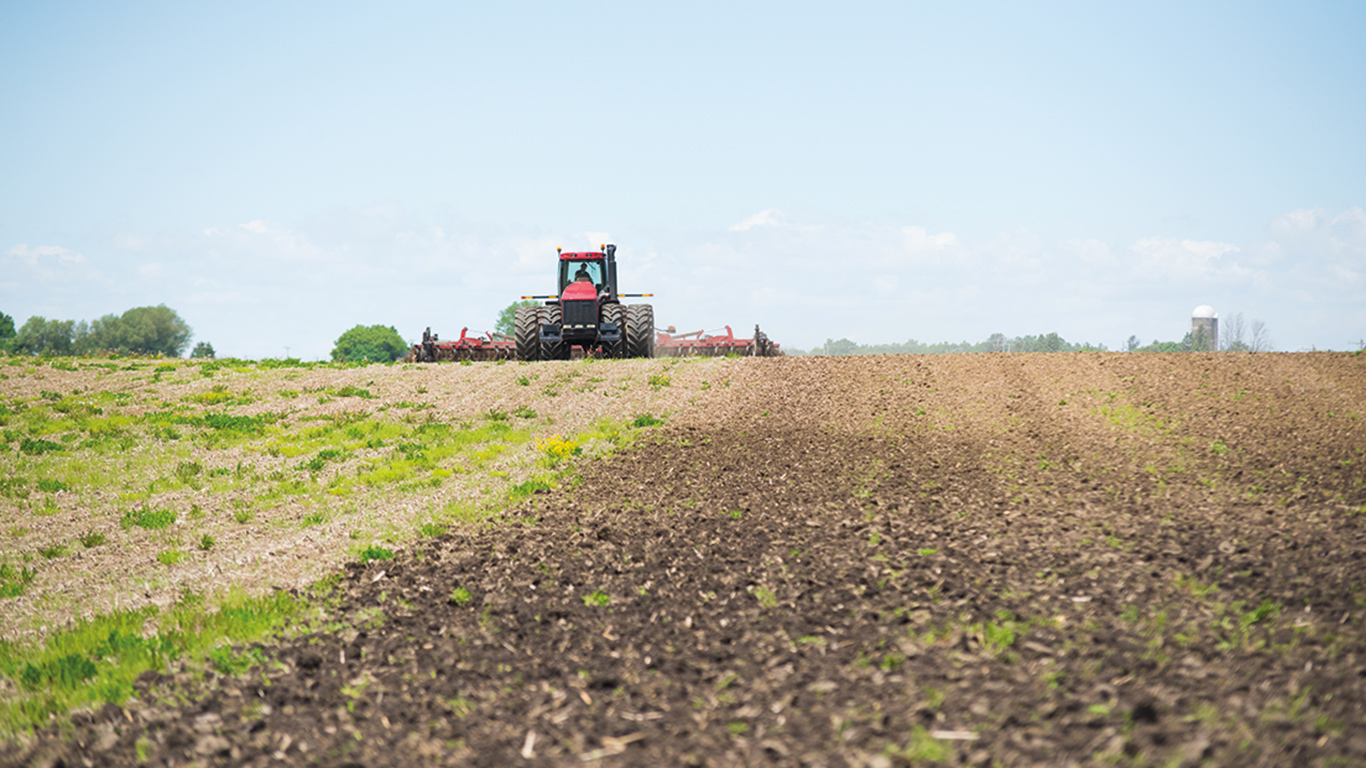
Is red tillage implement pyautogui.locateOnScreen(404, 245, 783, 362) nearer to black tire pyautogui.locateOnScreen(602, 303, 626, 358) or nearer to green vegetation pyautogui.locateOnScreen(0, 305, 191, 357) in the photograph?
black tire pyautogui.locateOnScreen(602, 303, 626, 358)

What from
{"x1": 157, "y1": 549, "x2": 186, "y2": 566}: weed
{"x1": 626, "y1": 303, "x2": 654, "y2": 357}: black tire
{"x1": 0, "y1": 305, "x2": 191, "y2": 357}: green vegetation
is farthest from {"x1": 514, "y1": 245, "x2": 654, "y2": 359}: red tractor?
{"x1": 0, "y1": 305, "x2": 191, "y2": 357}: green vegetation

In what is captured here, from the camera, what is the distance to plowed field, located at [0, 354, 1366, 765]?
5375mm

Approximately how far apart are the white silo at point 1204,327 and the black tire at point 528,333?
178ft

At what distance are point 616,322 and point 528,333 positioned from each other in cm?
312

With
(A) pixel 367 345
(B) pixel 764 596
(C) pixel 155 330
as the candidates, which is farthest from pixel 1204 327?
(C) pixel 155 330

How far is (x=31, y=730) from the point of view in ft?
20.0

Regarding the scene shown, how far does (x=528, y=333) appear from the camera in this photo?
94.7ft

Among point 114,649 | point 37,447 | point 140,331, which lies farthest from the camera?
point 140,331

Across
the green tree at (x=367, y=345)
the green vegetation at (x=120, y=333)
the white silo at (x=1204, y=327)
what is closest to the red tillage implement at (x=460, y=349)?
the white silo at (x=1204, y=327)

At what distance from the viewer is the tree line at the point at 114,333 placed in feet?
333

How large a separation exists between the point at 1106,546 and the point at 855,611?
3.29 meters

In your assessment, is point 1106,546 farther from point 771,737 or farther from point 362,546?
point 362,546

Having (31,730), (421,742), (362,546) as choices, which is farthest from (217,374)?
(421,742)

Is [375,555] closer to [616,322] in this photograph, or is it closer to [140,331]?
[616,322]
